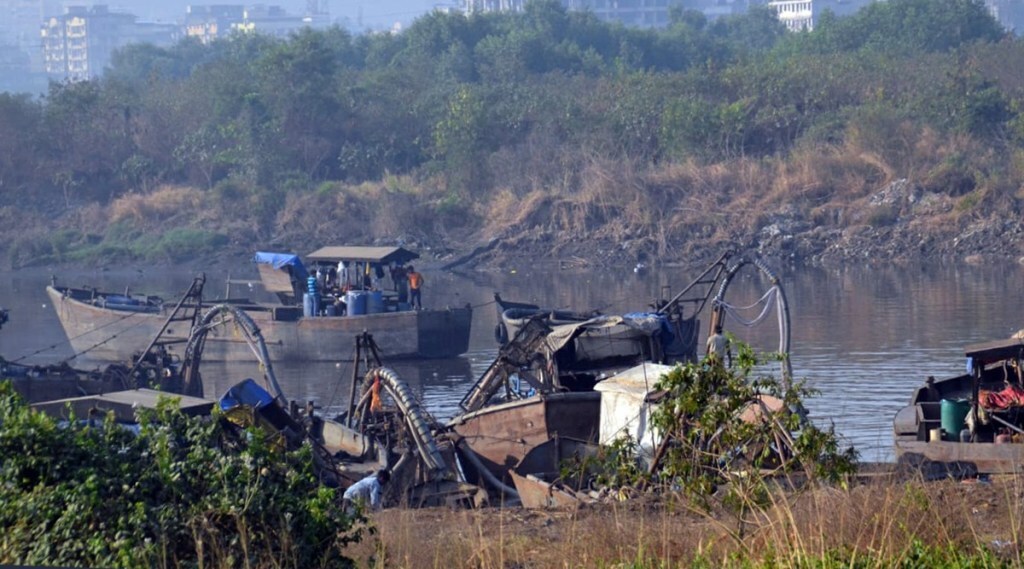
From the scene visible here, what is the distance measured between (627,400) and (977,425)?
3149 millimetres

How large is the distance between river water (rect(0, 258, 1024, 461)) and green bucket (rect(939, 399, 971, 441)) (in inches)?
43.1

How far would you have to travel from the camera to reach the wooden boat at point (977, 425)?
39.4ft

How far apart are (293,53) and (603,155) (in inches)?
526

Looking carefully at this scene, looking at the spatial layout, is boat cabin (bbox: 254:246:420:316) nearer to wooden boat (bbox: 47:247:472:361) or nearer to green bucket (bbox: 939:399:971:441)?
wooden boat (bbox: 47:247:472:361)

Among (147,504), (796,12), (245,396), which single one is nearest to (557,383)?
(245,396)

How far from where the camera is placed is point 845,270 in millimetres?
37594

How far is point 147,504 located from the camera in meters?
6.52

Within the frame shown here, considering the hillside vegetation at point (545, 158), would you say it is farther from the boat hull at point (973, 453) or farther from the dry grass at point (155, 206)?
the boat hull at point (973, 453)

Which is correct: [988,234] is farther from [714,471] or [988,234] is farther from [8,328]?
[714,471]

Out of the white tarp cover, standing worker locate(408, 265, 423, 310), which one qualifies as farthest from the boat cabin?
the white tarp cover

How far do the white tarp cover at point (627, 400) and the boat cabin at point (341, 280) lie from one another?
502 inches

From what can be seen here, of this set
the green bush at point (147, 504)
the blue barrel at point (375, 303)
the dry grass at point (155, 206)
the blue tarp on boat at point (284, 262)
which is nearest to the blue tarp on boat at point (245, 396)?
the green bush at point (147, 504)

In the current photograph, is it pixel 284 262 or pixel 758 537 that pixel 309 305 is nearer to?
pixel 284 262

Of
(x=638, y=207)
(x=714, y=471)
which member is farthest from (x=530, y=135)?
(x=714, y=471)
